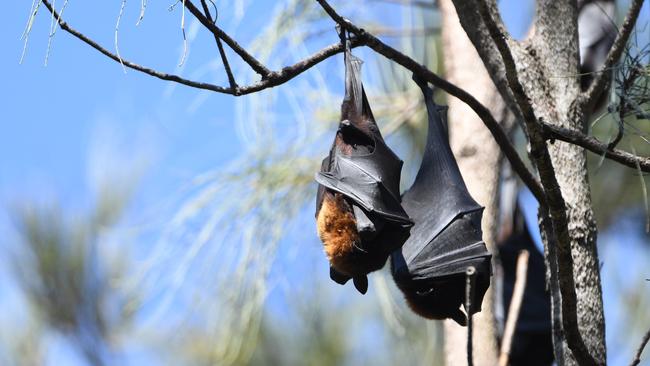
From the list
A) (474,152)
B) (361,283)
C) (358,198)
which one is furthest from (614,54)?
(474,152)

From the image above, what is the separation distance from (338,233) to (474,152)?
1.19 metres

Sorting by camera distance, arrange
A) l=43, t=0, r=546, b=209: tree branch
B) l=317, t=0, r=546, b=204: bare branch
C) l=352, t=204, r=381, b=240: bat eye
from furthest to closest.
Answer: l=352, t=204, r=381, b=240: bat eye < l=317, t=0, r=546, b=204: bare branch < l=43, t=0, r=546, b=209: tree branch

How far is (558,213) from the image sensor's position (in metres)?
2.06

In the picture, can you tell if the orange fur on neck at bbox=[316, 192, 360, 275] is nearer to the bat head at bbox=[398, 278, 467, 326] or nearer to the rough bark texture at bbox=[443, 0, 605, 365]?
the bat head at bbox=[398, 278, 467, 326]

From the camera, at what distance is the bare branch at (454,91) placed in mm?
2279

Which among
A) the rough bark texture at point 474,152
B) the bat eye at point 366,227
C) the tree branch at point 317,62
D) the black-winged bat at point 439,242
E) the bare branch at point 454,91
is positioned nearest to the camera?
the tree branch at point 317,62

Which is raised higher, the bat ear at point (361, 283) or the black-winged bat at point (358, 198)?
the black-winged bat at point (358, 198)

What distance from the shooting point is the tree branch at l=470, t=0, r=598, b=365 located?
1968mm

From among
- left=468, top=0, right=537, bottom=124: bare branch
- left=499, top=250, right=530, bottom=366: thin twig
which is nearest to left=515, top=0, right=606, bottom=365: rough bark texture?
left=468, top=0, right=537, bottom=124: bare branch

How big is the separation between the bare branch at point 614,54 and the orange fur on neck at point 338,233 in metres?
0.67

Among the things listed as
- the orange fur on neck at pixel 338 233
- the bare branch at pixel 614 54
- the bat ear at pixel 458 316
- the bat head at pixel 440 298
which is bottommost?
the bat ear at pixel 458 316

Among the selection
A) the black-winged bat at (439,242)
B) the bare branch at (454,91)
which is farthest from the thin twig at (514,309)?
the bare branch at (454,91)

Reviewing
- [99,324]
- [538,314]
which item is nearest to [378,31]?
[538,314]

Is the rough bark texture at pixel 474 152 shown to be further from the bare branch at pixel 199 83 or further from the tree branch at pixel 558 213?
the bare branch at pixel 199 83
